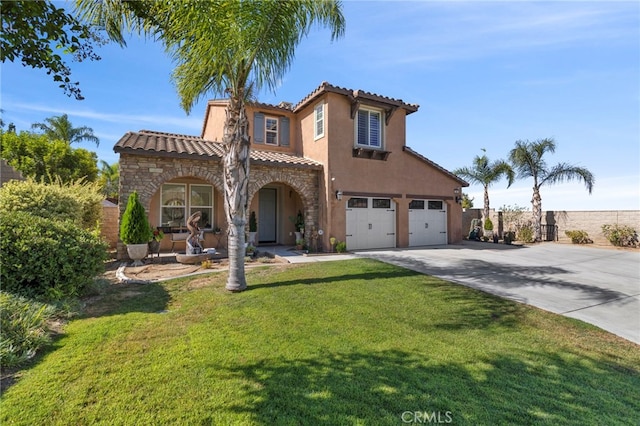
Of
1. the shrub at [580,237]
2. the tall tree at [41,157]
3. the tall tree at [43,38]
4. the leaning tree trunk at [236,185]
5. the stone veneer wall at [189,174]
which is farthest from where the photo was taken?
the shrub at [580,237]

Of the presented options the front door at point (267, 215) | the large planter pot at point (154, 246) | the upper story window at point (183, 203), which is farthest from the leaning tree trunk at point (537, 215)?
the large planter pot at point (154, 246)

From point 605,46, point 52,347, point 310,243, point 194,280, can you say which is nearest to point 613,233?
point 605,46

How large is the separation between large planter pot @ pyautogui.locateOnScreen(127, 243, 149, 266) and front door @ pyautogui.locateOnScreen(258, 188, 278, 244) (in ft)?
21.7

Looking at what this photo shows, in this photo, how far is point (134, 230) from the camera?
9.57 metres

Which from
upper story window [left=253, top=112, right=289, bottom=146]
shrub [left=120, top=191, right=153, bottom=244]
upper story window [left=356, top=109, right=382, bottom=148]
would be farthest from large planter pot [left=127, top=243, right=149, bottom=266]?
upper story window [left=356, top=109, right=382, bottom=148]

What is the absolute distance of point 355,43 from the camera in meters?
9.18

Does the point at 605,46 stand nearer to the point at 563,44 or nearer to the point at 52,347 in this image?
the point at 563,44

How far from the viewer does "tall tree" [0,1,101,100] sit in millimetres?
2824

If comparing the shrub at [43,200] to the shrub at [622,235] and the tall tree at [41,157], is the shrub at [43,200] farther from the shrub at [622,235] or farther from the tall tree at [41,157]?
the shrub at [622,235]

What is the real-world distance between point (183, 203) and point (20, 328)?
30.7 ft

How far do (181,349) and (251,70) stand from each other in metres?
6.47

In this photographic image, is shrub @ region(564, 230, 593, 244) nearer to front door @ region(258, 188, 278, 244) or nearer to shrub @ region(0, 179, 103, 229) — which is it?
front door @ region(258, 188, 278, 244)

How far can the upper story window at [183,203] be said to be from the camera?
41.9 ft

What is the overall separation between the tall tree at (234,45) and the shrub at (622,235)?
19655 mm
